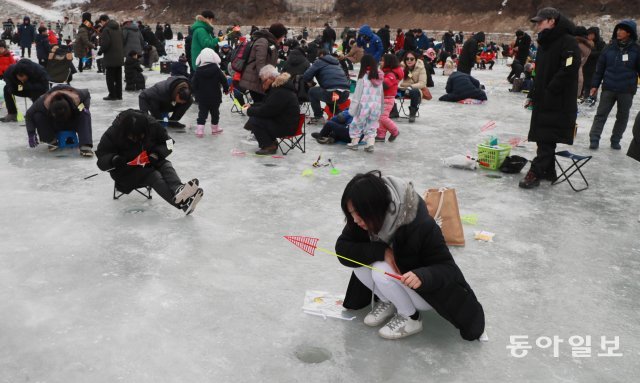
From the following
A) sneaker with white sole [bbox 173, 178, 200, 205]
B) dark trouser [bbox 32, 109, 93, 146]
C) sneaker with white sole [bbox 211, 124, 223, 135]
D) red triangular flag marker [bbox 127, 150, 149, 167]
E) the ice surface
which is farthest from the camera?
sneaker with white sole [bbox 211, 124, 223, 135]

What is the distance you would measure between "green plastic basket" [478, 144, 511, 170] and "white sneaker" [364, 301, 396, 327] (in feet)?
13.3

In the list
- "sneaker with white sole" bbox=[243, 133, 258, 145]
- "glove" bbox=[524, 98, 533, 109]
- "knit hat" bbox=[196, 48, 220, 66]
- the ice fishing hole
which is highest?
"knit hat" bbox=[196, 48, 220, 66]

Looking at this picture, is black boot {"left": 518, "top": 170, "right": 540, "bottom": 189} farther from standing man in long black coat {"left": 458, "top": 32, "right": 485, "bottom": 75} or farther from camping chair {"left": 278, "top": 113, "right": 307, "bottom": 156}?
standing man in long black coat {"left": 458, "top": 32, "right": 485, "bottom": 75}

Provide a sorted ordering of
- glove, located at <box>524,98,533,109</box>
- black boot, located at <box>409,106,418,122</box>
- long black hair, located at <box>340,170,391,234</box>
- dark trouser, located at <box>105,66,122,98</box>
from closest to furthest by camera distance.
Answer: long black hair, located at <box>340,170,391,234</box> → black boot, located at <box>409,106,418,122</box> → dark trouser, located at <box>105,66,122,98</box> → glove, located at <box>524,98,533,109</box>

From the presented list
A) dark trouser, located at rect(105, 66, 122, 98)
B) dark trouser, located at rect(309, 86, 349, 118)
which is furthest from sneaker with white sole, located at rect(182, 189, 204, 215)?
dark trouser, located at rect(105, 66, 122, 98)

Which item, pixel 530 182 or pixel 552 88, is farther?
pixel 530 182

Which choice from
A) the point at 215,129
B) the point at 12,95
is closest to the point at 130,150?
the point at 215,129

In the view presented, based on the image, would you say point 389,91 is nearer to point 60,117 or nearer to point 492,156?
point 492,156

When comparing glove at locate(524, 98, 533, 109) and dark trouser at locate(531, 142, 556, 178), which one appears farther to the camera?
glove at locate(524, 98, 533, 109)

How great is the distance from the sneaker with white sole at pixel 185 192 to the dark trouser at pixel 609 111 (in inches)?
233

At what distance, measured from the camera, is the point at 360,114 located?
7828mm

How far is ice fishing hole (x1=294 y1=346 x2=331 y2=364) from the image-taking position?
10.1 ft

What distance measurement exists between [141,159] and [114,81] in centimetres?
668

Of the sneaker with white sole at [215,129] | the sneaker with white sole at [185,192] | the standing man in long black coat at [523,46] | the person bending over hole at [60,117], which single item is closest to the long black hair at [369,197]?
the sneaker with white sole at [185,192]
